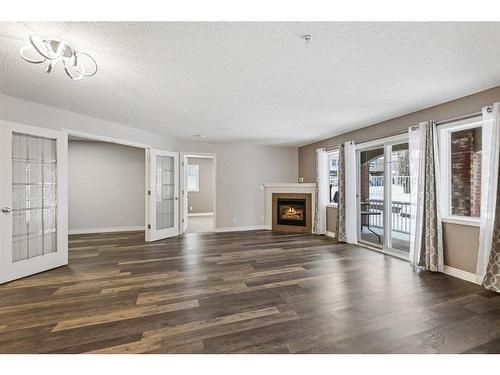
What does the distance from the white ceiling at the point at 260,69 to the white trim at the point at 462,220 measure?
1681 mm

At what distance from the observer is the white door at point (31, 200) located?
301 cm

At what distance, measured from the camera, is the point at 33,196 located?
11.1 ft

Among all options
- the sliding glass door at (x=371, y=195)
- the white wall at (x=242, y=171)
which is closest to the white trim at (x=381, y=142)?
the sliding glass door at (x=371, y=195)

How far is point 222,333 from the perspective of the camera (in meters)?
1.93

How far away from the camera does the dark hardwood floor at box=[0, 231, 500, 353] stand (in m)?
1.80

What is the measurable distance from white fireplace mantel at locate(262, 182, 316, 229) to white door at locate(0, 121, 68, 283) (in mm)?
4661

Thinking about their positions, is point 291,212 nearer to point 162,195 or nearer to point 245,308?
point 162,195

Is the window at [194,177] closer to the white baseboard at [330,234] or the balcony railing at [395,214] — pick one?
the white baseboard at [330,234]

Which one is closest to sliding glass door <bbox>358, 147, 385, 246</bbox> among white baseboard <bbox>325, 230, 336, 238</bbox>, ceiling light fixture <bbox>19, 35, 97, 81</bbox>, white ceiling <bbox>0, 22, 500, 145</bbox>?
white baseboard <bbox>325, 230, 336, 238</bbox>

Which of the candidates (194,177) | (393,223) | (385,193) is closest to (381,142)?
(385,193)

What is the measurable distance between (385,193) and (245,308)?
3.55 meters

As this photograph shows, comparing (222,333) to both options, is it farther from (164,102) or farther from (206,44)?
(164,102)

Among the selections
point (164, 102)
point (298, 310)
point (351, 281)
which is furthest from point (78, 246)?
point (351, 281)
